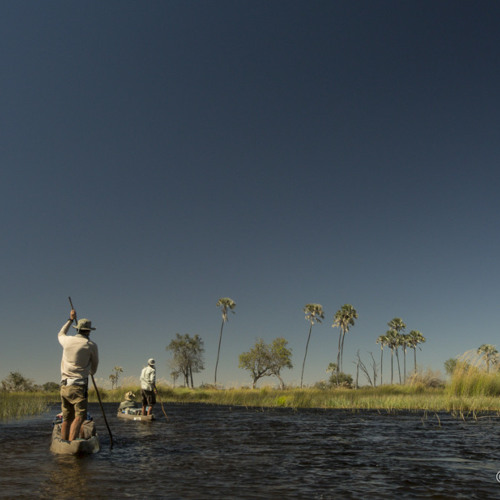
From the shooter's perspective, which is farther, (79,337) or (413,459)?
(79,337)

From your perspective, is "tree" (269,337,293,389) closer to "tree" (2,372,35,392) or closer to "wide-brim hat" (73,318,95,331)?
"tree" (2,372,35,392)

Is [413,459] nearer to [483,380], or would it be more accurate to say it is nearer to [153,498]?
[153,498]

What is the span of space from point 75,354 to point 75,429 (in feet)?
5.40

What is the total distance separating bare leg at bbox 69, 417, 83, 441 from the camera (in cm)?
1023

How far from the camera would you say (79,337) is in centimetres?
1036

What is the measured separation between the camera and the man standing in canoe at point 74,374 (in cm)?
1016

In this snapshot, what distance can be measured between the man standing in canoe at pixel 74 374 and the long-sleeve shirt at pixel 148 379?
8665 mm

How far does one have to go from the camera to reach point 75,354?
402 inches

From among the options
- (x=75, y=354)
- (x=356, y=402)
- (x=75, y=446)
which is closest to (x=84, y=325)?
(x=75, y=354)

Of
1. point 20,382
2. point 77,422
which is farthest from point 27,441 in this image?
point 20,382

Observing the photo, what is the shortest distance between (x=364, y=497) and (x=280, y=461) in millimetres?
3224

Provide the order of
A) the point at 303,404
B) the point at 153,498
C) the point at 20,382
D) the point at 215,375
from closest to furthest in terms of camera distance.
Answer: the point at 153,498, the point at 303,404, the point at 20,382, the point at 215,375

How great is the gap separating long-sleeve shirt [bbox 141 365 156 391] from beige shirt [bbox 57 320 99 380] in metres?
9.01

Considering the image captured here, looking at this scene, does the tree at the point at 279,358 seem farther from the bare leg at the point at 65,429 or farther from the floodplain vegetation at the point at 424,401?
the bare leg at the point at 65,429
